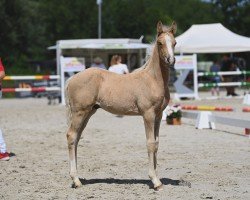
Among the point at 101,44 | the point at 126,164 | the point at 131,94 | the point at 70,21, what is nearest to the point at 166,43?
the point at 131,94

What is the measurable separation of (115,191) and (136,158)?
110 inches

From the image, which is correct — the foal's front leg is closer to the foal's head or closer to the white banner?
the foal's head

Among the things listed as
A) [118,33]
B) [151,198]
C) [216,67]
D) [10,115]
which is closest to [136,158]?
[151,198]

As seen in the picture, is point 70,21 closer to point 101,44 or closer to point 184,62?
point 101,44

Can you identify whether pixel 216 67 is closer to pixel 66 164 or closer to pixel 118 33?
pixel 66 164

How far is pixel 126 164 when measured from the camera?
384 inches

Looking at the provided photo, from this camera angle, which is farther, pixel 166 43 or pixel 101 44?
pixel 101 44

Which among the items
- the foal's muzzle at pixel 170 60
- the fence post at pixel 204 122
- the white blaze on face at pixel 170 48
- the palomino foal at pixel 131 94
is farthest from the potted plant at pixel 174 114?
the foal's muzzle at pixel 170 60

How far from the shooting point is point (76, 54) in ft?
125

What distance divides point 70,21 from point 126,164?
57087mm

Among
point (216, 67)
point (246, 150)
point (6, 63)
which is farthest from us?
point (6, 63)

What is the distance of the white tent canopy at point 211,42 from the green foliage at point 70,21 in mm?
31592

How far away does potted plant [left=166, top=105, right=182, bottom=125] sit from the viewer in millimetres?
15953

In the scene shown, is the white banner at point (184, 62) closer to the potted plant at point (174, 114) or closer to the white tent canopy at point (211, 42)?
the white tent canopy at point (211, 42)
